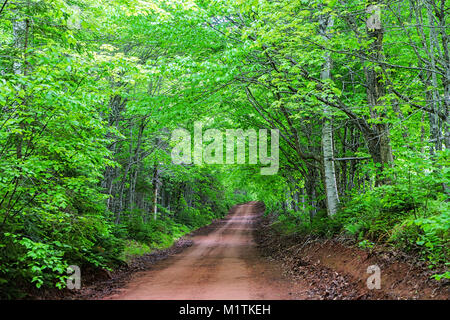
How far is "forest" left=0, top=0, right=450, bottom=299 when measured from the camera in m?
5.82

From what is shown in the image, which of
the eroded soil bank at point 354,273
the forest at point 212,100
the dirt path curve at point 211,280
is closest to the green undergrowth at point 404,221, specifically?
the forest at point 212,100

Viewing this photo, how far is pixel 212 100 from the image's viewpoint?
11.4 m

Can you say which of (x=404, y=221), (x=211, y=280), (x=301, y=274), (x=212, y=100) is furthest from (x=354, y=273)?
(x=212, y=100)

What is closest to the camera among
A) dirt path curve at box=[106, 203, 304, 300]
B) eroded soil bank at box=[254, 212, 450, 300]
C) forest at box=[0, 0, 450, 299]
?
eroded soil bank at box=[254, 212, 450, 300]

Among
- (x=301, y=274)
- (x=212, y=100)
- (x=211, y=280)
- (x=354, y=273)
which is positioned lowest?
(x=211, y=280)

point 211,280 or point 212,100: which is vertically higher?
point 212,100

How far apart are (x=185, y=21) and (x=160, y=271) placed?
28.4 ft

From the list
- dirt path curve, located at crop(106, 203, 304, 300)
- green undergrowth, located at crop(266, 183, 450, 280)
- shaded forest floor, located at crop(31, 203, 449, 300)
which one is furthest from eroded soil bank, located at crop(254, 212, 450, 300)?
dirt path curve, located at crop(106, 203, 304, 300)

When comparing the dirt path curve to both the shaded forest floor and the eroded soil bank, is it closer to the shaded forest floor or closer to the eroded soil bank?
the shaded forest floor

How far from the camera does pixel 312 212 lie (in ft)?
51.7

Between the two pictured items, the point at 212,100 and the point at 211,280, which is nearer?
the point at 211,280

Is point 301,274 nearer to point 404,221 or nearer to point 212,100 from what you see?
point 404,221
